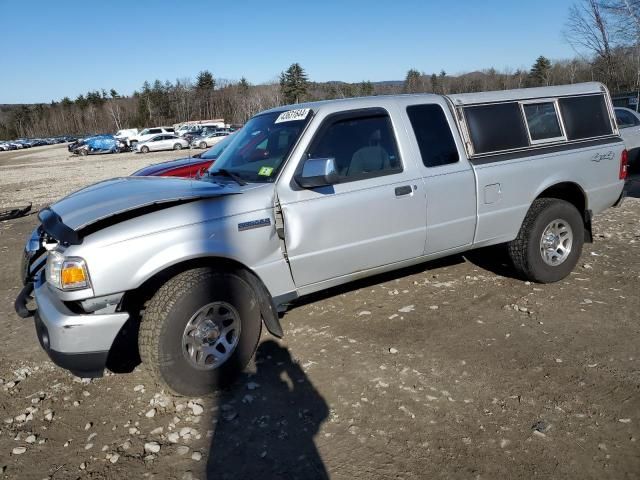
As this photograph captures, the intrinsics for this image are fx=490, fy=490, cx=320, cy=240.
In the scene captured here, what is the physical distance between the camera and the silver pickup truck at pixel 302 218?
3145 millimetres

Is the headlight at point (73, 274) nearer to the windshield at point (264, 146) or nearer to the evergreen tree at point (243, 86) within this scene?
the windshield at point (264, 146)

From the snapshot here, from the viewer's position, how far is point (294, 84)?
86812 millimetres

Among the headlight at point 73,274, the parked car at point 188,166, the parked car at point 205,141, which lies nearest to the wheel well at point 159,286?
the headlight at point 73,274

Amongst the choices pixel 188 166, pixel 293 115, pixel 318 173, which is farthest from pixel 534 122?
pixel 188 166

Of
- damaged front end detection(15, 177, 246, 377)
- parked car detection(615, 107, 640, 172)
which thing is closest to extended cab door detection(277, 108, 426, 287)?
damaged front end detection(15, 177, 246, 377)

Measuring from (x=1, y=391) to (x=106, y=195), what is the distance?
5.57 ft

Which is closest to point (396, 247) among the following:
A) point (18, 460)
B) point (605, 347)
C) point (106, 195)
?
point (605, 347)

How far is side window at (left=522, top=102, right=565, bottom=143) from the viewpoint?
490 centimetres

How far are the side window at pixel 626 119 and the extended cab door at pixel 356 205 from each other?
934cm

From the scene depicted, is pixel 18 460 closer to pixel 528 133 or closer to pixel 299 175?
pixel 299 175

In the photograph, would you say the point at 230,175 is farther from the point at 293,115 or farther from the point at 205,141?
the point at 205,141

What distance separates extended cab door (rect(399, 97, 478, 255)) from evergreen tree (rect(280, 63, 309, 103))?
82.1 meters

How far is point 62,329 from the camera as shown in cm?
306

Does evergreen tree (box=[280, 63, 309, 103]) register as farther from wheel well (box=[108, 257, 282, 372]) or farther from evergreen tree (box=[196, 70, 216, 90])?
wheel well (box=[108, 257, 282, 372])
